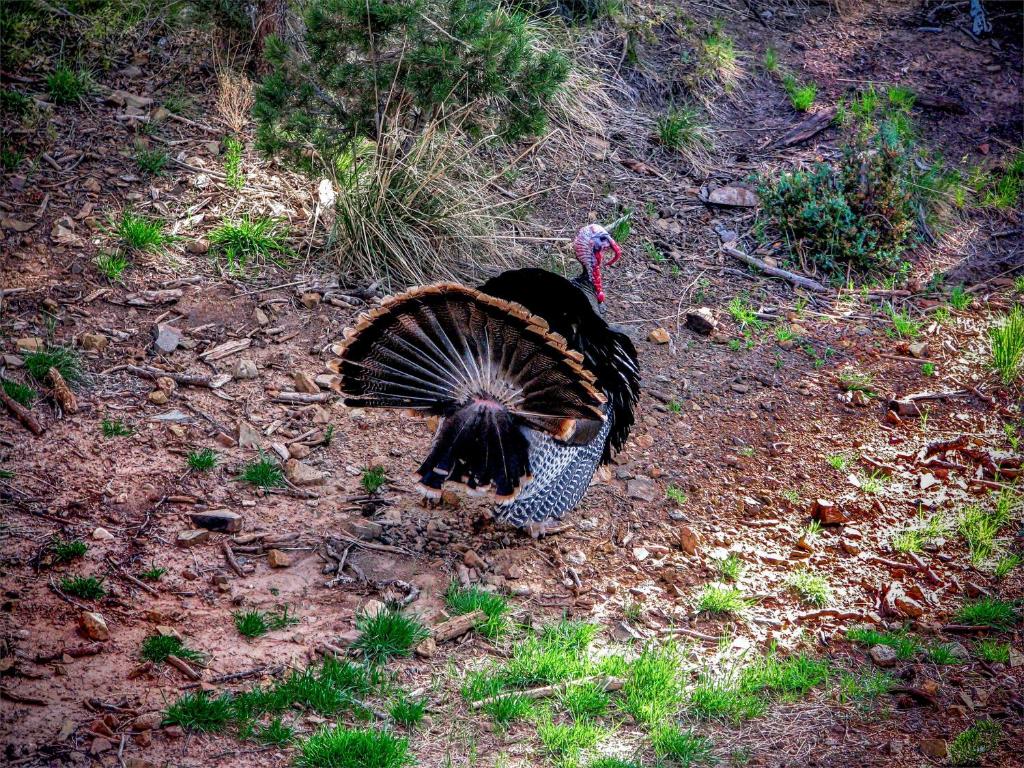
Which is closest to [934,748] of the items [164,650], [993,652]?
[993,652]

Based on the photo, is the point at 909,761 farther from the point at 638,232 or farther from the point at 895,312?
the point at 638,232

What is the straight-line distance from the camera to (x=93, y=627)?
3.99 meters

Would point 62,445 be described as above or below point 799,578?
below

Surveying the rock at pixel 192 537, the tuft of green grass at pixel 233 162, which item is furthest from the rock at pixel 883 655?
the tuft of green grass at pixel 233 162

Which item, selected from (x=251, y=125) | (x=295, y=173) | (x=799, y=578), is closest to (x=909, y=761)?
(x=799, y=578)

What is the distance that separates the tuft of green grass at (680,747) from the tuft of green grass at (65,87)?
6.59 meters

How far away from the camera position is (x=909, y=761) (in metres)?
4.07

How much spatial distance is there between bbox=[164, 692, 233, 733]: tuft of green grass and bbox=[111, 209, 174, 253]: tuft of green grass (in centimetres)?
384

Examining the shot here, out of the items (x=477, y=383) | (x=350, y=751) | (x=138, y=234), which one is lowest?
(x=350, y=751)

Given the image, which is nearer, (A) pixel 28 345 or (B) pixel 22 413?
(B) pixel 22 413

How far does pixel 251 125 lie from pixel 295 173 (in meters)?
0.77

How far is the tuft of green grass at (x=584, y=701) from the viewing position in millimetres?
4129

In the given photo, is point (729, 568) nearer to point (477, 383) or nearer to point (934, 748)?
point (934, 748)

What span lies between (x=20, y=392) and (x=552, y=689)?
344 cm
